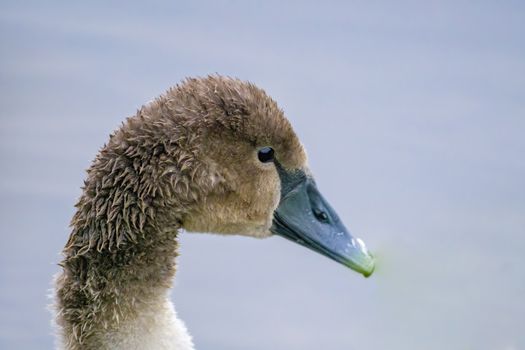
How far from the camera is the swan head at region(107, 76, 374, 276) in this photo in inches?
278

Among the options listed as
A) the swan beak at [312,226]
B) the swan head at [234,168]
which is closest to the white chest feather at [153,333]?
the swan head at [234,168]

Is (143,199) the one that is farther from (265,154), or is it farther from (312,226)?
(312,226)

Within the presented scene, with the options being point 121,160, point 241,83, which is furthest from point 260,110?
point 121,160

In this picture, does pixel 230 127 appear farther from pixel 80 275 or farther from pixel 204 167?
pixel 80 275

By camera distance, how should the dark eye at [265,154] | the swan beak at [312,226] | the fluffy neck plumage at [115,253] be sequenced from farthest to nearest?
the swan beak at [312,226] < the dark eye at [265,154] < the fluffy neck plumage at [115,253]

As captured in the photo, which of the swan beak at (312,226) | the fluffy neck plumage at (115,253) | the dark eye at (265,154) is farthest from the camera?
the swan beak at (312,226)

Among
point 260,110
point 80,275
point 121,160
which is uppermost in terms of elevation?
point 260,110

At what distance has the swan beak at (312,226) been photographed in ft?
24.7

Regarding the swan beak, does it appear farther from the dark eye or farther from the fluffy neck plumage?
the fluffy neck plumage

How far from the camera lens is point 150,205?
7.06m

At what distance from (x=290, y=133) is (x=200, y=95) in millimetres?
504

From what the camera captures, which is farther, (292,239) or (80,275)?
(292,239)

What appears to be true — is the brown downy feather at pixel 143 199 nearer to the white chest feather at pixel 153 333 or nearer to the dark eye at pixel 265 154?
the white chest feather at pixel 153 333

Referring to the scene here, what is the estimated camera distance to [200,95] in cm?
712
